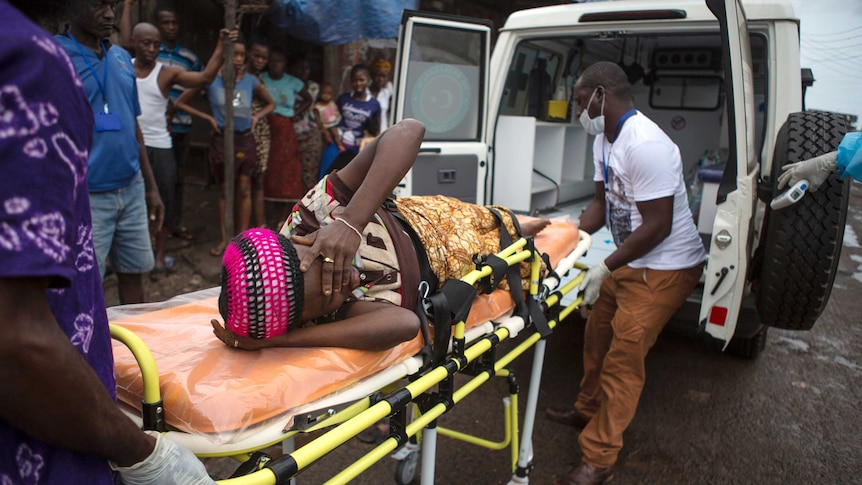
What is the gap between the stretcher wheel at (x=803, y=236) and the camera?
2.48 m

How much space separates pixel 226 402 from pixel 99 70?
6.75ft

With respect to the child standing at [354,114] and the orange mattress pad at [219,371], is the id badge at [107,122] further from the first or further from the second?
the child standing at [354,114]

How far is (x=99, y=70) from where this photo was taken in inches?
106

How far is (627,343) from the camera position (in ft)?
8.68

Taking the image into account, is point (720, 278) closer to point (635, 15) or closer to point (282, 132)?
point (635, 15)

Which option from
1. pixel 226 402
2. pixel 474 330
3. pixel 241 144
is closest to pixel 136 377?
pixel 226 402

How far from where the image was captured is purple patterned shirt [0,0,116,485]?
68cm

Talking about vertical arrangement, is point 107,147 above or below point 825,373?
above

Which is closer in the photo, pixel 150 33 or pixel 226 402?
pixel 226 402

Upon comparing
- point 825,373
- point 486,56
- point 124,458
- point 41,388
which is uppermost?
point 486,56

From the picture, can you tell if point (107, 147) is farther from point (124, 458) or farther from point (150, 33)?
point (124, 458)

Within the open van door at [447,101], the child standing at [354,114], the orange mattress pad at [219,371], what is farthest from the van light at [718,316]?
the child standing at [354,114]

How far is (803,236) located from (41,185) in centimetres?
273

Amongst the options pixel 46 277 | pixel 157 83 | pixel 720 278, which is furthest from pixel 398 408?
pixel 157 83
